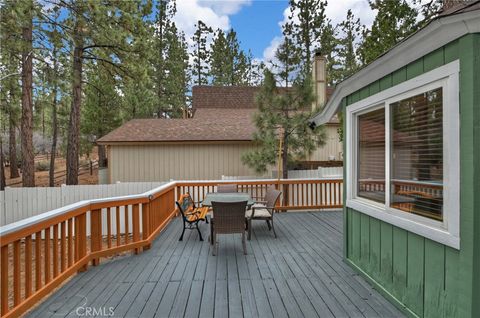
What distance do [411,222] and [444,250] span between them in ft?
1.18

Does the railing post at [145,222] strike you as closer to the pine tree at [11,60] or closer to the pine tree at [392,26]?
the pine tree at [11,60]

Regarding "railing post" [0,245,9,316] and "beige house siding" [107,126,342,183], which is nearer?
"railing post" [0,245,9,316]

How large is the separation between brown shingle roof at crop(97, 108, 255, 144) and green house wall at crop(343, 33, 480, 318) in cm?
639

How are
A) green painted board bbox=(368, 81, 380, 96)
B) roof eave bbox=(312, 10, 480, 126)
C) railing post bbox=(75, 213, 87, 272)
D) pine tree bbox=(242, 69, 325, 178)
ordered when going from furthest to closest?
A: pine tree bbox=(242, 69, 325, 178), railing post bbox=(75, 213, 87, 272), green painted board bbox=(368, 81, 380, 96), roof eave bbox=(312, 10, 480, 126)

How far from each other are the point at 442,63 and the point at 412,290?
1943 millimetres

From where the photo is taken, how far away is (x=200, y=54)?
24469 mm

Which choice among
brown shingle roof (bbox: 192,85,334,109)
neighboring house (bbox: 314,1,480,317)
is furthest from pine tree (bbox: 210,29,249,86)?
neighboring house (bbox: 314,1,480,317)

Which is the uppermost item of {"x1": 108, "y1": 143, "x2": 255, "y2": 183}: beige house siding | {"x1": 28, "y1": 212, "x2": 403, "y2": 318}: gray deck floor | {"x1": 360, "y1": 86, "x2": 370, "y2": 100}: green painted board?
{"x1": 360, "y1": 86, "x2": 370, "y2": 100}: green painted board

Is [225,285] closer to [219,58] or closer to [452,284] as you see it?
[452,284]

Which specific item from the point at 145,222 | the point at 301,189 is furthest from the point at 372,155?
the point at 301,189

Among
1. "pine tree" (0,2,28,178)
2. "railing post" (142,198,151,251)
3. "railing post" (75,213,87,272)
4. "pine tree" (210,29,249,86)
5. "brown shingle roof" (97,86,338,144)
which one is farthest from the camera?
"pine tree" (210,29,249,86)

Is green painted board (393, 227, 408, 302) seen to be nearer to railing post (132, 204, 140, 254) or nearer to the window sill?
the window sill

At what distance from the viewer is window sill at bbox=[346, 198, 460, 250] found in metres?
2.01

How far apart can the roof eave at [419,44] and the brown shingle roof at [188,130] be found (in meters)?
5.71
